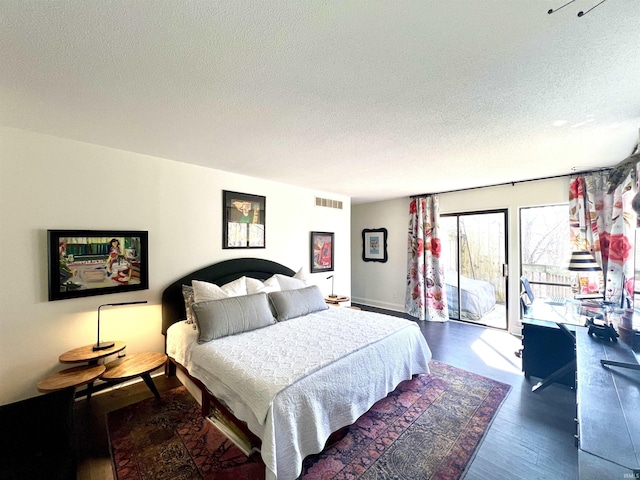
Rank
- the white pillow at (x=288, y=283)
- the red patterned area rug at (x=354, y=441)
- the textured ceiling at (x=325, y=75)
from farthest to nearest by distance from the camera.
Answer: the white pillow at (x=288, y=283) < the red patterned area rug at (x=354, y=441) < the textured ceiling at (x=325, y=75)

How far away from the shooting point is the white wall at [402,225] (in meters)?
4.07

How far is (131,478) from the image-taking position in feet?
5.50

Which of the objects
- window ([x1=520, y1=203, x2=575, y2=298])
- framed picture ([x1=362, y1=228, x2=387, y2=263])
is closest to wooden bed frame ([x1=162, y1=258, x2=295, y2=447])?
framed picture ([x1=362, y1=228, x2=387, y2=263])

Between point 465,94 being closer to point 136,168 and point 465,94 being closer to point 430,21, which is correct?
point 430,21

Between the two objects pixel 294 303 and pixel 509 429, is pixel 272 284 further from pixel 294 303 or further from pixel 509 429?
pixel 509 429

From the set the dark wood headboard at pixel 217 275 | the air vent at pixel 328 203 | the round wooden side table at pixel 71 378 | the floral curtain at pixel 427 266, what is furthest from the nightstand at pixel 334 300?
the round wooden side table at pixel 71 378

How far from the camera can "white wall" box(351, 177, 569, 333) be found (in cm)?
407

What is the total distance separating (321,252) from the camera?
480 centimetres

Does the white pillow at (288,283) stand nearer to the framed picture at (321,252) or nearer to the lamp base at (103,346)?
the framed picture at (321,252)

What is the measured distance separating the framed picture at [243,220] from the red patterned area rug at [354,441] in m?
1.88

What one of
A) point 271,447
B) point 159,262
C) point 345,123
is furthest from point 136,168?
point 271,447

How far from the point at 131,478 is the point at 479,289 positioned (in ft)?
16.9

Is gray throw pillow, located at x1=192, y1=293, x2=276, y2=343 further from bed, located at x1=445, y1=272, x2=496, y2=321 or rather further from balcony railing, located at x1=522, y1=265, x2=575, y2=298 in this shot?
balcony railing, located at x1=522, y1=265, x2=575, y2=298

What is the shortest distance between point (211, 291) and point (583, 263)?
424 centimetres
